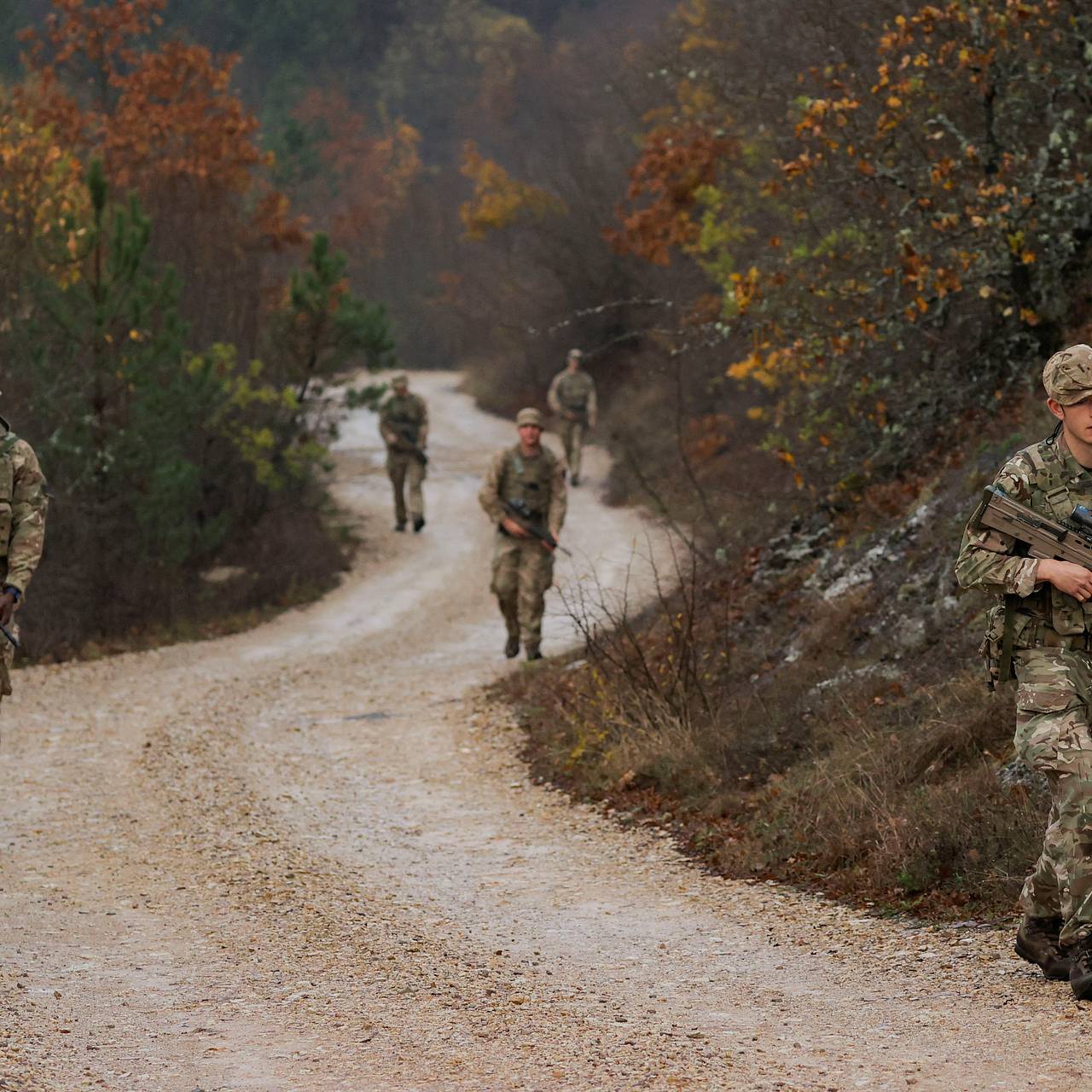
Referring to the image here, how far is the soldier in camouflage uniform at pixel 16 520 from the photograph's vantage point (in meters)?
6.76

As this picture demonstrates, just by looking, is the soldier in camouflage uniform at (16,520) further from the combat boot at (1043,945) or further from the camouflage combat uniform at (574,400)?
the camouflage combat uniform at (574,400)

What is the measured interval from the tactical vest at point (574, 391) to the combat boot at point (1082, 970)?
61.0ft

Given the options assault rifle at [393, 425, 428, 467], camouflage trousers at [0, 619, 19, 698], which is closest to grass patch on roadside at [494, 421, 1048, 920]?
camouflage trousers at [0, 619, 19, 698]

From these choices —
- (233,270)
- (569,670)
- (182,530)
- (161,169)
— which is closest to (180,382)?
(182,530)

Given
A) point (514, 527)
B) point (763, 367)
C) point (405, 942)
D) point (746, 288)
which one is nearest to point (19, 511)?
point (405, 942)

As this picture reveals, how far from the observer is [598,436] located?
2828cm

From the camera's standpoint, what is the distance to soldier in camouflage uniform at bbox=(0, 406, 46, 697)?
266 inches

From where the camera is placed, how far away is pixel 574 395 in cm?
2323

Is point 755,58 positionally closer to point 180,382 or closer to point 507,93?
point 180,382

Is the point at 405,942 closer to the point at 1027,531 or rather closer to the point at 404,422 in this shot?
the point at 1027,531

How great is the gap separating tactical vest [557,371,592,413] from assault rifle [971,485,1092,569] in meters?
18.1

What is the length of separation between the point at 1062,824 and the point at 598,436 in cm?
2348

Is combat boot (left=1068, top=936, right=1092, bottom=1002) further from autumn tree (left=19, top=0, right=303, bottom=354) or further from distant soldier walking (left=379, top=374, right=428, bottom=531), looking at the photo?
autumn tree (left=19, top=0, right=303, bottom=354)

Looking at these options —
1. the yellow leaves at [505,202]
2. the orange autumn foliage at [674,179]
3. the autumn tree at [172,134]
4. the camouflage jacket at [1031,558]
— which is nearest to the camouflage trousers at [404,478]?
the autumn tree at [172,134]
